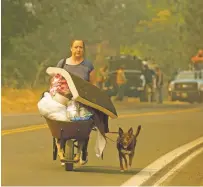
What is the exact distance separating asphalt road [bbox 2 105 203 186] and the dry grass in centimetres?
1005

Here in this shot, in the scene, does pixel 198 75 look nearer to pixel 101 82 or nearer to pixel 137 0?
pixel 101 82

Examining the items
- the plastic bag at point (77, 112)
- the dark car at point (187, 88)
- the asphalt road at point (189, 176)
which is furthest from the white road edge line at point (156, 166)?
the dark car at point (187, 88)

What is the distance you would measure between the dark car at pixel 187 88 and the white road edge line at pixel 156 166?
27337 mm

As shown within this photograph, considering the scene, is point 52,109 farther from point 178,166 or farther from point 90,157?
point 90,157

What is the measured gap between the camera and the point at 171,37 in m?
79.9

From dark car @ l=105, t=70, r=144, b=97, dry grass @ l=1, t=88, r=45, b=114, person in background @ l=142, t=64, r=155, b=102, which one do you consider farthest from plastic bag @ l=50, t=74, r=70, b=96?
dark car @ l=105, t=70, r=144, b=97

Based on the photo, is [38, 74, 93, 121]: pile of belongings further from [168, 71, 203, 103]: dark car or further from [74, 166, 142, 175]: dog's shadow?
[168, 71, 203, 103]: dark car

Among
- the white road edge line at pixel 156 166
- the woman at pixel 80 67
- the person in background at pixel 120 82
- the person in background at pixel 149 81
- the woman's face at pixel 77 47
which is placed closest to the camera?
the white road edge line at pixel 156 166

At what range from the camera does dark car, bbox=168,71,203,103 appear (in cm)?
4419

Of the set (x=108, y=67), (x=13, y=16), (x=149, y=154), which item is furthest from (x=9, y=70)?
(x=149, y=154)

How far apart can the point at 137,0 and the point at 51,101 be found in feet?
232

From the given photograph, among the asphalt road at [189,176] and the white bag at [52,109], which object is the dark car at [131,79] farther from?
the white bag at [52,109]

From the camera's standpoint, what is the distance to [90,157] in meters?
14.0

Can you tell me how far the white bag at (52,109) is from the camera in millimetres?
11375
